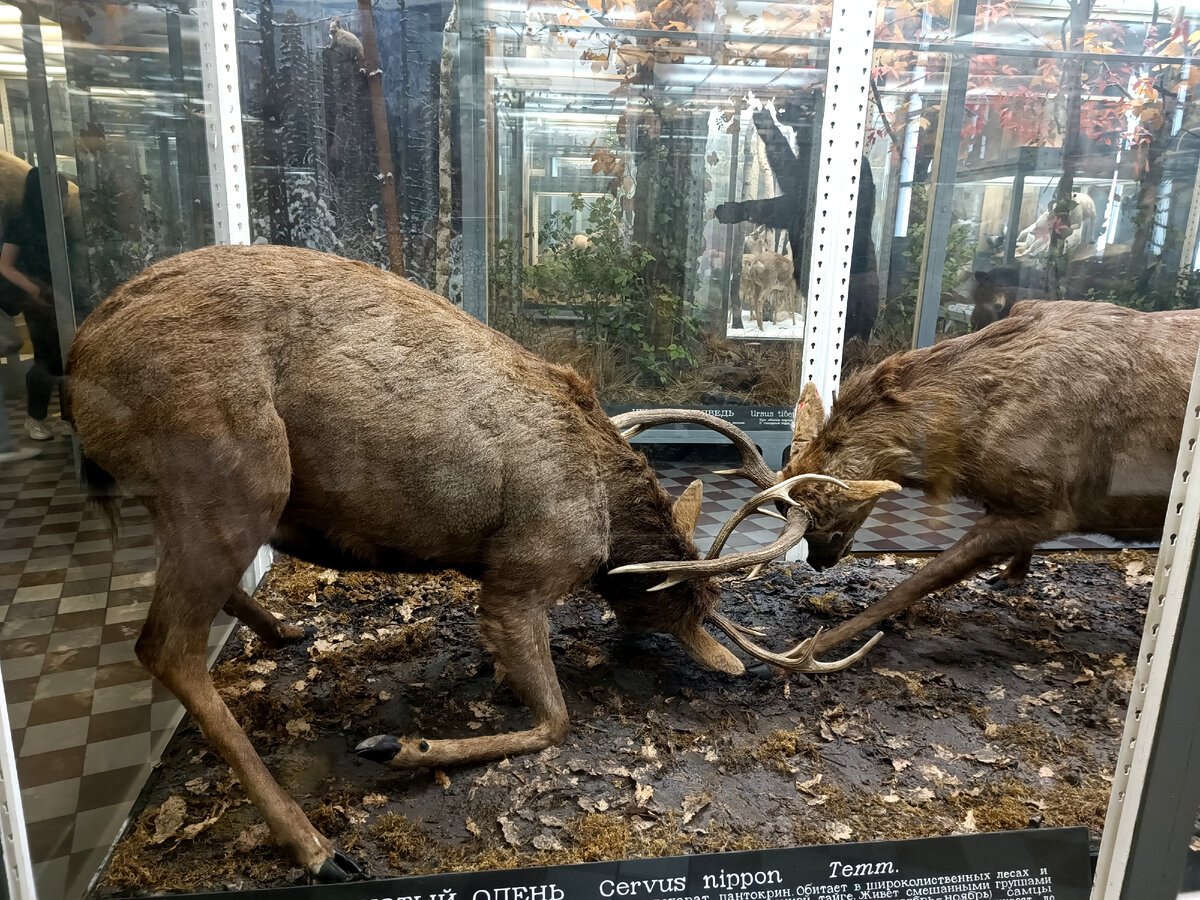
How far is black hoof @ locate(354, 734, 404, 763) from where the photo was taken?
82.8 inches

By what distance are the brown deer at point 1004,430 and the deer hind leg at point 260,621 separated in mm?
1405

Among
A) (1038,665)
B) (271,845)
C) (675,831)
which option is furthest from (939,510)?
(271,845)

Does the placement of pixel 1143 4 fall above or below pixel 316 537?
above

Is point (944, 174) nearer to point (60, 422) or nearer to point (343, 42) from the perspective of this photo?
→ point (343, 42)

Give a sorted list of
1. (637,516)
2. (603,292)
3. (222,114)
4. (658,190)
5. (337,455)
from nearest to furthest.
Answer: (337,455) < (222,114) < (637,516) < (603,292) < (658,190)

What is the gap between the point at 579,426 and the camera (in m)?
2.42

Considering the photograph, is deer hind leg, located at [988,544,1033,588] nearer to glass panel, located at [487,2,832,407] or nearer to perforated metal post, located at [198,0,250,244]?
glass panel, located at [487,2,832,407]

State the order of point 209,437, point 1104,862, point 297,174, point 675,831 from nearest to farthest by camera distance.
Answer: point 1104,862 → point 209,437 → point 675,831 → point 297,174

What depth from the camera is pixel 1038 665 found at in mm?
2834

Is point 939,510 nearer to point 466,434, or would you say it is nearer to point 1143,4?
point 1143,4

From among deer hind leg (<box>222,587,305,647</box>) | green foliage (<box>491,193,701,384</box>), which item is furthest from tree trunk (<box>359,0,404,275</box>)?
deer hind leg (<box>222,587,305,647</box>)

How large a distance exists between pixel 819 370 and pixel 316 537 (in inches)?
86.8

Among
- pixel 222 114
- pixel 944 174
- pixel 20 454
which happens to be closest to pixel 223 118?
pixel 222 114

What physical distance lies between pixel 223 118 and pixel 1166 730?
116 inches
